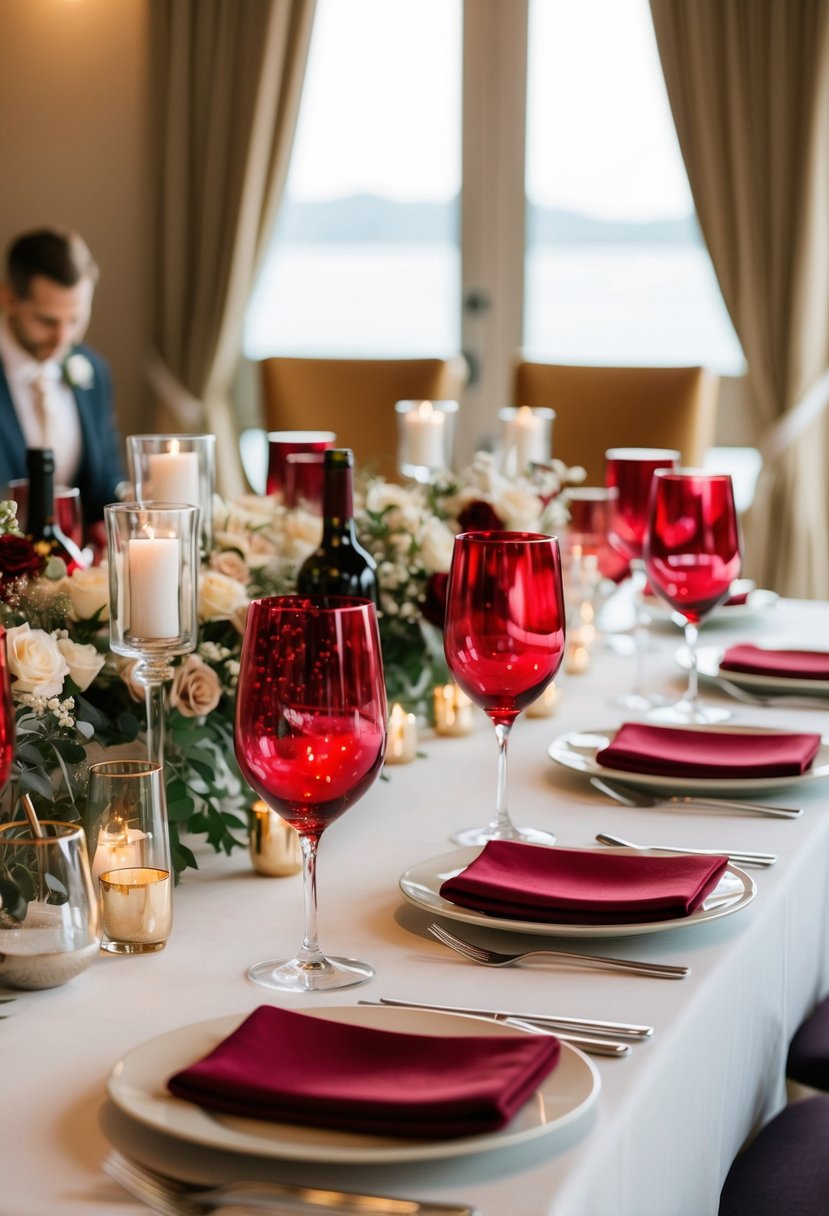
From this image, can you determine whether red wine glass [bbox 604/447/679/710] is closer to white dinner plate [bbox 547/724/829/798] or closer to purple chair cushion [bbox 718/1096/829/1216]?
white dinner plate [bbox 547/724/829/798]

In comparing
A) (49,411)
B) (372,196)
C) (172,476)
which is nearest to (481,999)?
(172,476)

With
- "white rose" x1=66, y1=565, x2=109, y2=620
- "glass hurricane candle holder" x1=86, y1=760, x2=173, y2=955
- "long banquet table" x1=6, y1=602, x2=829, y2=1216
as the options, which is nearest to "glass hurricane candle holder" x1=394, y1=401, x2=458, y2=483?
"long banquet table" x1=6, y1=602, x2=829, y2=1216

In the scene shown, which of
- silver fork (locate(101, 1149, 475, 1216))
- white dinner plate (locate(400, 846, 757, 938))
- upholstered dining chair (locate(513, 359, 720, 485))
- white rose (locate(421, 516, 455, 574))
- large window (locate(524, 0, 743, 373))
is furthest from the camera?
large window (locate(524, 0, 743, 373))

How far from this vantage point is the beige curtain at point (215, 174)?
4797 millimetres

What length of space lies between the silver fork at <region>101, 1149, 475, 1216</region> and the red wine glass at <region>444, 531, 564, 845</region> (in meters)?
0.48

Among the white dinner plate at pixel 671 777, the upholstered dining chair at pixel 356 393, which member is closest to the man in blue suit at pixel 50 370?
the upholstered dining chair at pixel 356 393

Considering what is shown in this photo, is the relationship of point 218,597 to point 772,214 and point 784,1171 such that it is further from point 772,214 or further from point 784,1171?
point 772,214

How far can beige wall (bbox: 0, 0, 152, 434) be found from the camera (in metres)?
→ 4.93

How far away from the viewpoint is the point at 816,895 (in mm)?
1181

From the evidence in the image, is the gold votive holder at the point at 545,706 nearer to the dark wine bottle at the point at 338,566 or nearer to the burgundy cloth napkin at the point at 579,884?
the dark wine bottle at the point at 338,566

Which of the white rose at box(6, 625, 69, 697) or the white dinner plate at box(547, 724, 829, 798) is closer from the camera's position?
the white rose at box(6, 625, 69, 697)

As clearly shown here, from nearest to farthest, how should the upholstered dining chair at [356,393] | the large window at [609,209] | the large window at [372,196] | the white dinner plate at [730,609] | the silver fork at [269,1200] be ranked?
1. the silver fork at [269,1200]
2. the white dinner plate at [730,609]
3. the upholstered dining chair at [356,393]
4. the large window at [609,209]
5. the large window at [372,196]

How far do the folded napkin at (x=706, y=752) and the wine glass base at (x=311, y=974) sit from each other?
47 cm

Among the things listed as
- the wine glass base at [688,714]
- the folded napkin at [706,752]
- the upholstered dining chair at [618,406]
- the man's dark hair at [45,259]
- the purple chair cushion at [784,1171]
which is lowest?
the purple chair cushion at [784,1171]
